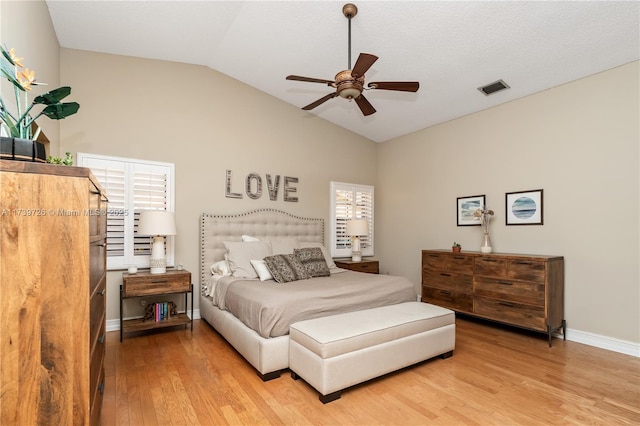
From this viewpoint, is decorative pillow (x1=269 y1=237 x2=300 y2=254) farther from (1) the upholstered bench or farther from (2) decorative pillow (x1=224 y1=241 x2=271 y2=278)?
(1) the upholstered bench

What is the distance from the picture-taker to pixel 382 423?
2178 millimetres

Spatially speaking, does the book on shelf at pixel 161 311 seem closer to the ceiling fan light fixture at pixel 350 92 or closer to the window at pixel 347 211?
the window at pixel 347 211

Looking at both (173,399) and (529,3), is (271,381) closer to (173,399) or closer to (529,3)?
(173,399)

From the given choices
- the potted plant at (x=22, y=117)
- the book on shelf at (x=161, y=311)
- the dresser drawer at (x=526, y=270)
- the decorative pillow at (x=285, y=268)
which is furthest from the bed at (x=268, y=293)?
the potted plant at (x=22, y=117)

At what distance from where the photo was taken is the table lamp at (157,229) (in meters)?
3.85

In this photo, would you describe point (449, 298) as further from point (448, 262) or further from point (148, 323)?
point (148, 323)

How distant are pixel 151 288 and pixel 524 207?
182 inches

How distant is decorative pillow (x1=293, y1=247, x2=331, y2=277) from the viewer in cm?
423

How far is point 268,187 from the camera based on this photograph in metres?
5.24

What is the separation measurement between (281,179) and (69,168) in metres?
4.06

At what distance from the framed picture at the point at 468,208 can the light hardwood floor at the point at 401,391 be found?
1.84 meters

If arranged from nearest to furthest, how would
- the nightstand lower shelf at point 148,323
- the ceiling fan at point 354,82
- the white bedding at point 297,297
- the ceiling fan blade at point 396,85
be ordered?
the ceiling fan at point 354,82 → the white bedding at point 297,297 → the ceiling fan blade at point 396,85 → the nightstand lower shelf at point 148,323

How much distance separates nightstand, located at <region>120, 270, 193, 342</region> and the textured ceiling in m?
2.75

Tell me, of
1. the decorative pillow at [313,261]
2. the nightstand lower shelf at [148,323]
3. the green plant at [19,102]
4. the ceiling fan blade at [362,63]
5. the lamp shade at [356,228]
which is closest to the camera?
the green plant at [19,102]
